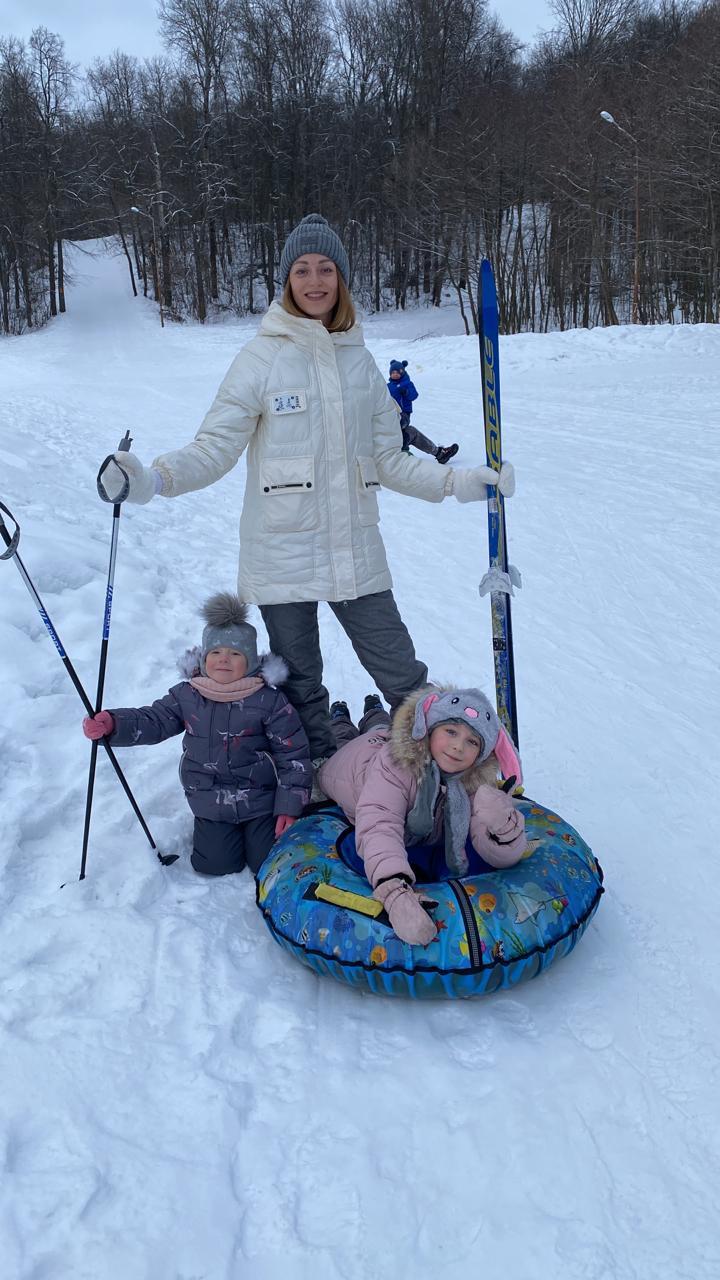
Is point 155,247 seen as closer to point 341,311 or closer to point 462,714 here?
point 341,311

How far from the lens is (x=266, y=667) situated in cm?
310

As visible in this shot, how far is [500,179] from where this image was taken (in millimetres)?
25281

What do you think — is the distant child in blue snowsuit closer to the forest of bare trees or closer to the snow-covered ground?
the snow-covered ground

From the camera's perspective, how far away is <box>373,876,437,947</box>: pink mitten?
2359 millimetres

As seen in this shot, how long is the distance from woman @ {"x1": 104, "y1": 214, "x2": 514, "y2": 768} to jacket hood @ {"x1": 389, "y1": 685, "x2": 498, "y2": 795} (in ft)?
1.68

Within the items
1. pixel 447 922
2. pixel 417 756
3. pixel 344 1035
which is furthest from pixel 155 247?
pixel 344 1035

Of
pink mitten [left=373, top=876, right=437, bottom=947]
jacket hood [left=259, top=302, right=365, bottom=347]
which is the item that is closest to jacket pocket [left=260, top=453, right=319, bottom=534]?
jacket hood [left=259, top=302, right=365, bottom=347]

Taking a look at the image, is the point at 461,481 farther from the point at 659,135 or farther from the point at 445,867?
the point at 659,135

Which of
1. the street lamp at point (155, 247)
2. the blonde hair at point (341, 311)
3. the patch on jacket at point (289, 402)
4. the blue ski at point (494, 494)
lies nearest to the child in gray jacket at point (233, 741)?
the patch on jacket at point (289, 402)

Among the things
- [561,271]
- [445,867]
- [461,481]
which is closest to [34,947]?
[445,867]

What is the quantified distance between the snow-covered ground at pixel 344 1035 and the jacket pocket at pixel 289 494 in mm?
1279

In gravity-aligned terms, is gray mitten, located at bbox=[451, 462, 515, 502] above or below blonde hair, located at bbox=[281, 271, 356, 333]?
below

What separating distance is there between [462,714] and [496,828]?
14.6 inches

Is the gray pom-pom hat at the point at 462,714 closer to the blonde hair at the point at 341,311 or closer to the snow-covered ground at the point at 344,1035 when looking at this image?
the snow-covered ground at the point at 344,1035
